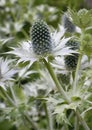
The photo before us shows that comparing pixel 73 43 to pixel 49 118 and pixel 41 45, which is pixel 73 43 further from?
pixel 49 118

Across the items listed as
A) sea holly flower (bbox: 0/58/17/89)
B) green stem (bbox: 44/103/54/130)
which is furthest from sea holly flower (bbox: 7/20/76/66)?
green stem (bbox: 44/103/54/130)

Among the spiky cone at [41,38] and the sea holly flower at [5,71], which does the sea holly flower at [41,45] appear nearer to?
the spiky cone at [41,38]

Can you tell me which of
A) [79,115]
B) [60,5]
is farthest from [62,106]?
[60,5]

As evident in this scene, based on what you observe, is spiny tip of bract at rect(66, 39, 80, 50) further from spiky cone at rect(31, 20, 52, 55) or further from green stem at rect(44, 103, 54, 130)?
green stem at rect(44, 103, 54, 130)

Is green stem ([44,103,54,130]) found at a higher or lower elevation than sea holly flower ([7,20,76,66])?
lower

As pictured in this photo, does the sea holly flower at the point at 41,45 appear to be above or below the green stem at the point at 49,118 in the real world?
above

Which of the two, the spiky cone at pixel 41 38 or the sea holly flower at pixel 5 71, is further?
the sea holly flower at pixel 5 71

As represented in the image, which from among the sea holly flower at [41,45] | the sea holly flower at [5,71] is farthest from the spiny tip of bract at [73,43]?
the sea holly flower at [5,71]

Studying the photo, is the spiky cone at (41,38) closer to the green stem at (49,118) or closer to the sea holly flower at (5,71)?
the sea holly flower at (5,71)

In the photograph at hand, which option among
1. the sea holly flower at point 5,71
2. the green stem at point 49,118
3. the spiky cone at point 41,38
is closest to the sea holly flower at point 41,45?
the spiky cone at point 41,38
